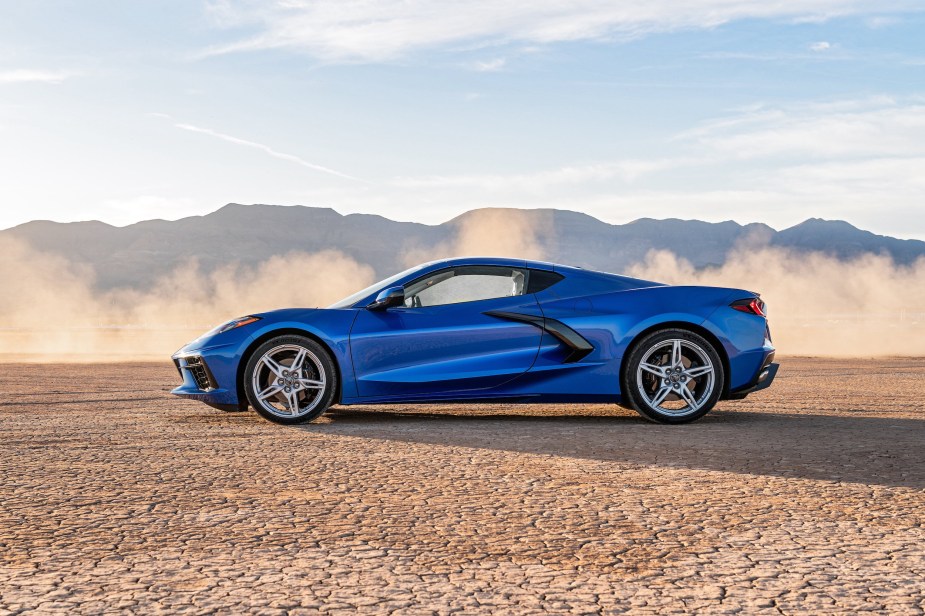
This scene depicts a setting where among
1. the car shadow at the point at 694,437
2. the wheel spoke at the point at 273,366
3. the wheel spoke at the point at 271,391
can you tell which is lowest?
the car shadow at the point at 694,437

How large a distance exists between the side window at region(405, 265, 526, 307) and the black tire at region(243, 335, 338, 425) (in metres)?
0.89

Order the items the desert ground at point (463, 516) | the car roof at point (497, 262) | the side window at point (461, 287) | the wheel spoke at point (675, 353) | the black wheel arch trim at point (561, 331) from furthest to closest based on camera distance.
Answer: the car roof at point (497, 262) < the side window at point (461, 287) < the wheel spoke at point (675, 353) < the black wheel arch trim at point (561, 331) < the desert ground at point (463, 516)

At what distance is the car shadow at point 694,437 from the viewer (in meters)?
5.76

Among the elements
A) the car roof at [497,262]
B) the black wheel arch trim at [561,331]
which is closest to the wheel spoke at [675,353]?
the black wheel arch trim at [561,331]

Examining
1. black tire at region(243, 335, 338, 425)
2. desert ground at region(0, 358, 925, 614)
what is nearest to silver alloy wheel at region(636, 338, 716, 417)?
desert ground at region(0, 358, 925, 614)

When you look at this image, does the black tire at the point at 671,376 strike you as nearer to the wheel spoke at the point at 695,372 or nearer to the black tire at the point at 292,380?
the wheel spoke at the point at 695,372

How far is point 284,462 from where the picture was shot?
232 inches

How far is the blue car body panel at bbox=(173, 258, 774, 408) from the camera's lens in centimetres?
780

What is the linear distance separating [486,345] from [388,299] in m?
0.87

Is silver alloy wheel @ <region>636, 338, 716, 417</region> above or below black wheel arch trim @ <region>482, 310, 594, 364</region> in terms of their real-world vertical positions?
below

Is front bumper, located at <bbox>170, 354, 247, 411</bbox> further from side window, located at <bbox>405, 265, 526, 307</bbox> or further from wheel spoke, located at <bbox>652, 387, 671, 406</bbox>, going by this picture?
wheel spoke, located at <bbox>652, 387, 671, 406</bbox>

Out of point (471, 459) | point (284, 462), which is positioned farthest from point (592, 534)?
point (284, 462)

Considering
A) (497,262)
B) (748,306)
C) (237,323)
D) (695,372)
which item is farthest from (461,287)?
(748,306)

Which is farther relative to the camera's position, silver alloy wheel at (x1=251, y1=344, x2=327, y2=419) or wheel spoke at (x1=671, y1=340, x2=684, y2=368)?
wheel spoke at (x1=671, y1=340, x2=684, y2=368)
